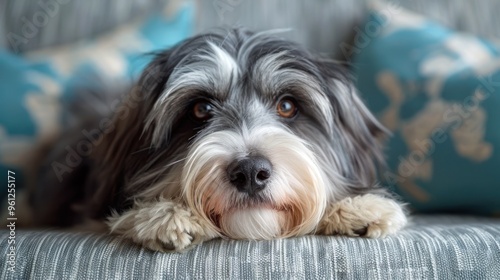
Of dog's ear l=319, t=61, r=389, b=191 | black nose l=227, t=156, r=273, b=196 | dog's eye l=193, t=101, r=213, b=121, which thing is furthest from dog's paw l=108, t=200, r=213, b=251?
dog's ear l=319, t=61, r=389, b=191

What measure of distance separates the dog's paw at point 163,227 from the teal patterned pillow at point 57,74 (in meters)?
0.72

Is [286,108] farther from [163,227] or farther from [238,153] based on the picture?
[163,227]

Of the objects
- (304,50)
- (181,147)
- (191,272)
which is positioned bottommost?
(191,272)

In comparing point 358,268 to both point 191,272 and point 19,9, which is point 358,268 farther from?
point 19,9

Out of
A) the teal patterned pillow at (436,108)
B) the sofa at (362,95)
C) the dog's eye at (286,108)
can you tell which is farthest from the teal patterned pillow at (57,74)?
the teal patterned pillow at (436,108)

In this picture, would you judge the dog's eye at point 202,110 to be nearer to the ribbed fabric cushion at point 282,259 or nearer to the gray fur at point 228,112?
the gray fur at point 228,112

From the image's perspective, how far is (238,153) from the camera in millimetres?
1317

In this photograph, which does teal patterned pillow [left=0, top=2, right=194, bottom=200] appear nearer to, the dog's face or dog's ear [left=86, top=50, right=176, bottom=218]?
dog's ear [left=86, top=50, right=176, bottom=218]

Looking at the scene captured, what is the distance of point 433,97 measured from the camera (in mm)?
1856

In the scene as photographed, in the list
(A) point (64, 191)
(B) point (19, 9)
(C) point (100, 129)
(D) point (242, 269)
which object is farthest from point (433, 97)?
(B) point (19, 9)

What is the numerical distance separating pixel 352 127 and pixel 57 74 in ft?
3.77

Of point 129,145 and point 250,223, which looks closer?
point 250,223

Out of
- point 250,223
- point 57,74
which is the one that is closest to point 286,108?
point 250,223

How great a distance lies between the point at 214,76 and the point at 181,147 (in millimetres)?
217
